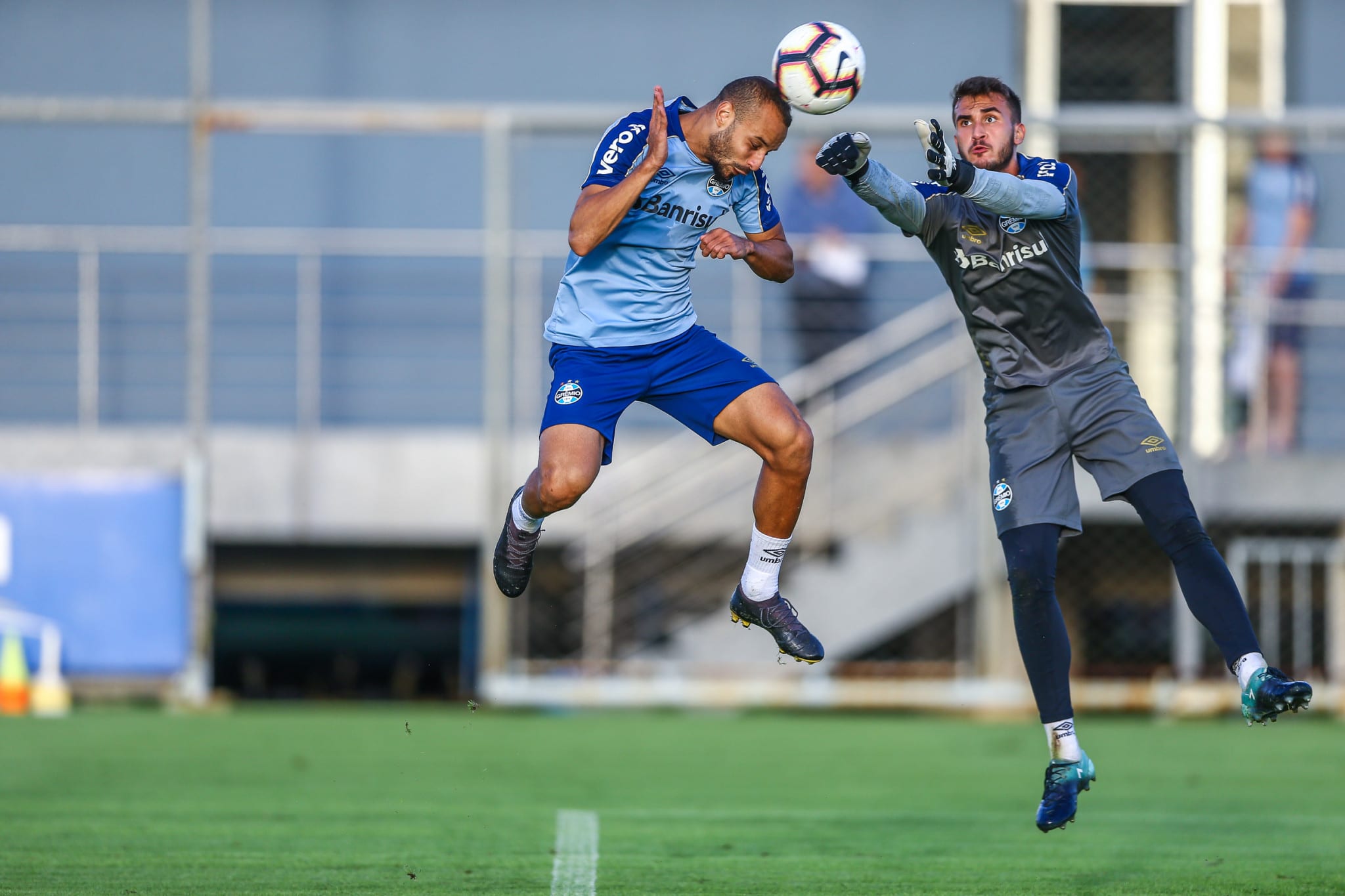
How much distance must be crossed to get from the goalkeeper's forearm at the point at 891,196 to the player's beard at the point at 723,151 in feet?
1.54

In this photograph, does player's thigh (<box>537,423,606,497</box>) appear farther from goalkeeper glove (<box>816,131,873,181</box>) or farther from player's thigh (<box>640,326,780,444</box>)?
goalkeeper glove (<box>816,131,873,181</box>)

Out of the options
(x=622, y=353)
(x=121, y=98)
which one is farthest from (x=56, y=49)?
(x=622, y=353)

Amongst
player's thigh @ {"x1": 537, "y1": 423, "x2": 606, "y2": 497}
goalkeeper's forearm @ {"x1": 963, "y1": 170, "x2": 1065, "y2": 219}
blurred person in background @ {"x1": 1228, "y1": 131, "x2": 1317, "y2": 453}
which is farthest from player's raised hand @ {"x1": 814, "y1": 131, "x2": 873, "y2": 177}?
blurred person in background @ {"x1": 1228, "y1": 131, "x2": 1317, "y2": 453}

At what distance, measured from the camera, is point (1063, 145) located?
12.6 meters

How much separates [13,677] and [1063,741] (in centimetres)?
812

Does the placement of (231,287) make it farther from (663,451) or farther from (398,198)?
(663,451)

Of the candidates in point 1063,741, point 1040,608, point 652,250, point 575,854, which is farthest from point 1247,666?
point 652,250

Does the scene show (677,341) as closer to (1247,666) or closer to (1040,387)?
(1040,387)

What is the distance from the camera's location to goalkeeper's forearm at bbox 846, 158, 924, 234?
6.08 metres

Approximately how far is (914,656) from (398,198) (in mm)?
6313

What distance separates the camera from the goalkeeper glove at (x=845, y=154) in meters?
5.81

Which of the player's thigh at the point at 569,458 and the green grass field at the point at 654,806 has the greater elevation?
the player's thigh at the point at 569,458

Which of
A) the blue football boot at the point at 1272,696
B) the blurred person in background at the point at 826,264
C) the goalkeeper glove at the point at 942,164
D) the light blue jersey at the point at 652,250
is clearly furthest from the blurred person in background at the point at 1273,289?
the blue football boot at the point at 1272,696

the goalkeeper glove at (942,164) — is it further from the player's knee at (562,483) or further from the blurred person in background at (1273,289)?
the blurred person in background at (1273,289)
